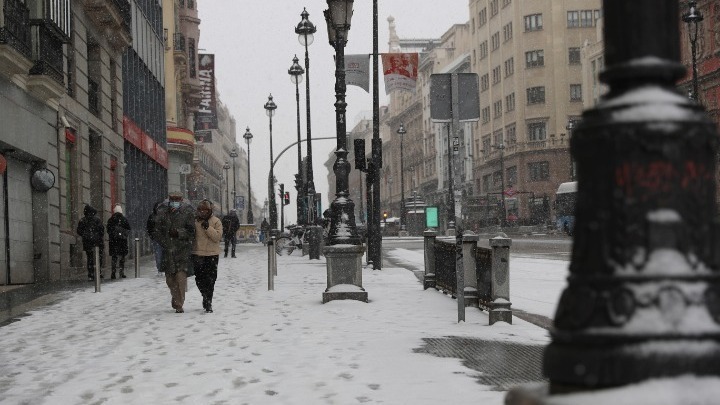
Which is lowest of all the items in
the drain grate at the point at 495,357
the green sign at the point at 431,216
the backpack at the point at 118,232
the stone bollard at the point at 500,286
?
the drain grate at the point at 495,357

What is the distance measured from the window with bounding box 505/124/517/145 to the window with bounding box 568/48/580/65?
752 cm

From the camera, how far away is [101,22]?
26.4m

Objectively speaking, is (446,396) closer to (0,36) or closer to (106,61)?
(0,36)

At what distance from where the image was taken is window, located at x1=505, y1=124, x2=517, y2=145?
81.2m

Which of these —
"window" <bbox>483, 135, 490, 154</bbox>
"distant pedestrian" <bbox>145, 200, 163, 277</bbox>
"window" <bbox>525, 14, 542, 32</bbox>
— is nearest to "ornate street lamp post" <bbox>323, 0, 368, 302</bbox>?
"distant pedestrian" <bbox>145, 200, 163, 277</bbox>

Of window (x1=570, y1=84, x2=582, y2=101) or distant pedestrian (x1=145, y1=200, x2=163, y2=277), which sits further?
window (x1=570, y1=84, x2=582, y2=101)

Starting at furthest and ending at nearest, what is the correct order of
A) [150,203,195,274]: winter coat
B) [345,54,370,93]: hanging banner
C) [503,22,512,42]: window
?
[503,22,512,42]: window
[345,54,370,93]: hanging banner
[150,203,195,274]: winter coat

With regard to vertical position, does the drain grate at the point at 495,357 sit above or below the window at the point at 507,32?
below

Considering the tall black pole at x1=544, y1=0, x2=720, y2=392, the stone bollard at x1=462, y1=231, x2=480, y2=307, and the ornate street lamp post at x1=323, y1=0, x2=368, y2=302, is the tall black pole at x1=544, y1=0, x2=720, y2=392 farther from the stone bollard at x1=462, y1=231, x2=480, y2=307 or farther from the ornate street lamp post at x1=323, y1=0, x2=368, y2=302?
the ornate street lamp post at x1=323, y1=0, x2=368, y2=302

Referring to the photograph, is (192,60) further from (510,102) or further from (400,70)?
(400,70)

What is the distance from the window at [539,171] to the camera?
255 feet

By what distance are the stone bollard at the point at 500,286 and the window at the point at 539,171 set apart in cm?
6879

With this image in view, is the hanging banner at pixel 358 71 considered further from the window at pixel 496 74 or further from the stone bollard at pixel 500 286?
the window at pixel 496 74

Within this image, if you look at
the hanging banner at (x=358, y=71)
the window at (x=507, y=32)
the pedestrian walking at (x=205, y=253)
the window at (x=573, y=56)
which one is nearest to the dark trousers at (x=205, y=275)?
the pedestrian walking at (x=205, y=253)
